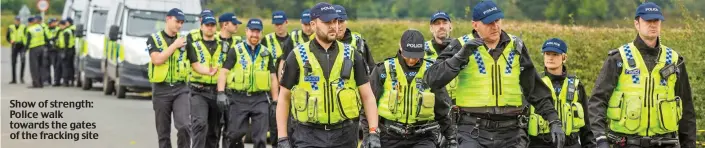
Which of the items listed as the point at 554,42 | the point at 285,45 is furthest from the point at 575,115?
the point at 285,45

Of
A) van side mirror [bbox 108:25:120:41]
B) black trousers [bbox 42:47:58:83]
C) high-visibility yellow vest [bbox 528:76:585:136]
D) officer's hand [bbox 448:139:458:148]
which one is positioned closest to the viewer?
officer's hand [bbox 448:139:458:148]

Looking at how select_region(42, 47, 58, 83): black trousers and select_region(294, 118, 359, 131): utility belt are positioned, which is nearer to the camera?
select_region(294, 118, 359, 131): utility belt

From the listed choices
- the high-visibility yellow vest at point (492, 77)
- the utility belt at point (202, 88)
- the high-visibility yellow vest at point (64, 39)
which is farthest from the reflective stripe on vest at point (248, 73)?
the high-visibility yellow vest at point (64, 39)

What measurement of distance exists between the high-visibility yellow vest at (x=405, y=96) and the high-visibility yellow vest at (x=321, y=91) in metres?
0.92

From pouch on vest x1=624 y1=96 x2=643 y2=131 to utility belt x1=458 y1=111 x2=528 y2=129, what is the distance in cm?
64

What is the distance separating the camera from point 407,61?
9.79m

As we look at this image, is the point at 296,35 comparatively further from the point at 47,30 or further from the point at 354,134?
the point at 47,30

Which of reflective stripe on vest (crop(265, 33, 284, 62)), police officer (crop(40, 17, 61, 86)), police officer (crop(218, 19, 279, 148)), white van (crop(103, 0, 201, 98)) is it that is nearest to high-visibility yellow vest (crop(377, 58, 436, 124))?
police officer (crop(218, 19, 279, 148))

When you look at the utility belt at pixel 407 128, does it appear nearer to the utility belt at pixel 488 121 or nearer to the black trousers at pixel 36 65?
the utility belt at pixel 488 121

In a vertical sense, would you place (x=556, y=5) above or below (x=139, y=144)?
above

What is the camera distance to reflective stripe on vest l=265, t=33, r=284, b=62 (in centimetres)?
Result: 1395

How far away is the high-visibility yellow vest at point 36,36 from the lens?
30469 mm

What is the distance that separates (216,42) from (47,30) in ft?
59.6

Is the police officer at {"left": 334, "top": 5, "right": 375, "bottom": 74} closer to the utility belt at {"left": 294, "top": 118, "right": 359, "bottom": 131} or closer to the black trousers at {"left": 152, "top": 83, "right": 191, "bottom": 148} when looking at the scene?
the utility belt at {"left": 294, "top": 118, "right": 359, "bottom": 131}
